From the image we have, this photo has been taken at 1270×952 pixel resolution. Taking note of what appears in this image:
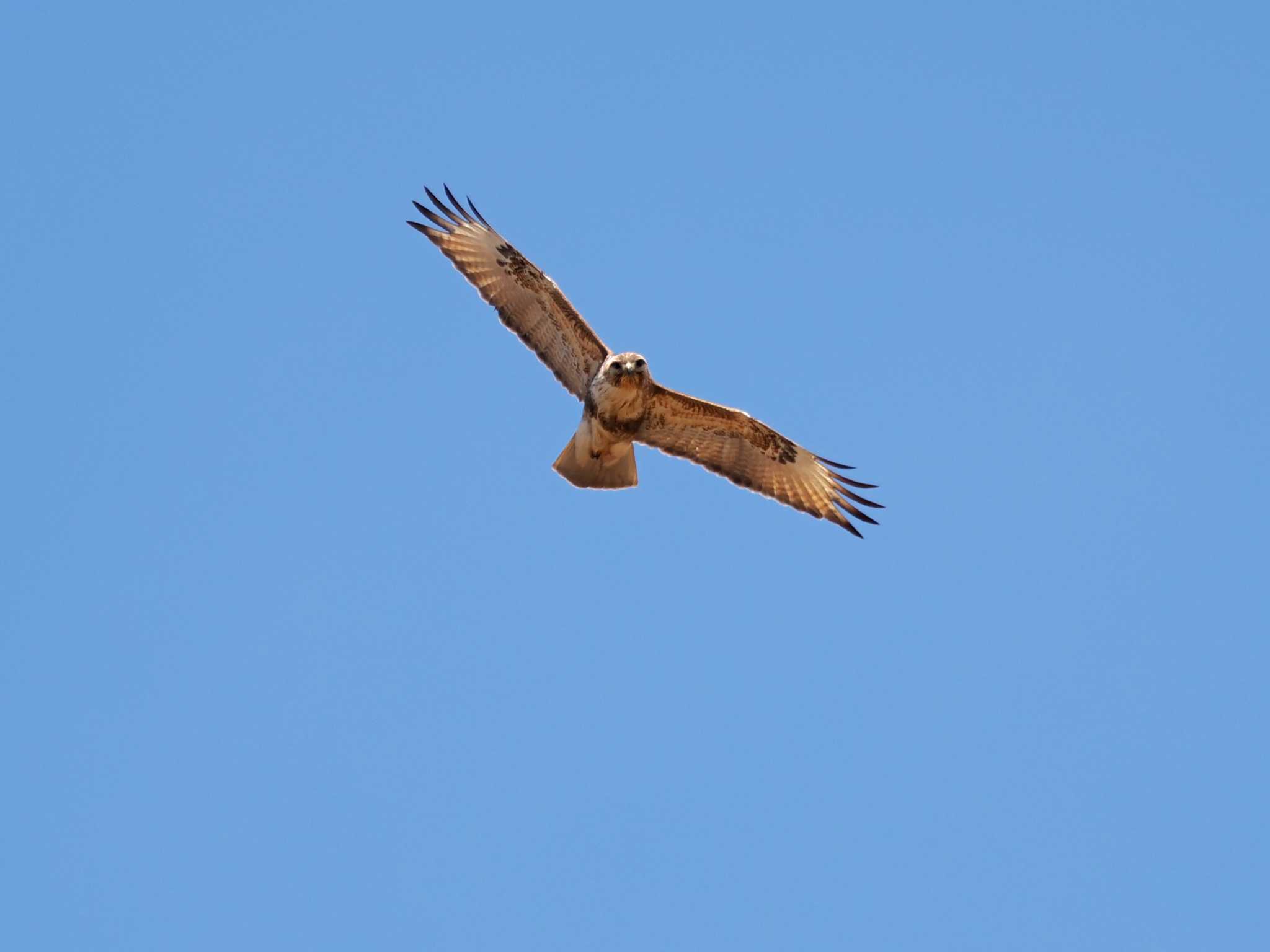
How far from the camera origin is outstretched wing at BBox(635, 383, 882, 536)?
14352 millimetres

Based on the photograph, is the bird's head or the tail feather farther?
the tail feather

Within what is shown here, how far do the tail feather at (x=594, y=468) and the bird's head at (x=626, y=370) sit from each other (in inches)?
31.6

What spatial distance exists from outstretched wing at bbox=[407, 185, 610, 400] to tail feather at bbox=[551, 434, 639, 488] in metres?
0.52

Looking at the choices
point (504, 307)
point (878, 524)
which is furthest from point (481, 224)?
point (878, 524)

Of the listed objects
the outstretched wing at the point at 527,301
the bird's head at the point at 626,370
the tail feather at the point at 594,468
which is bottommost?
the tail feather at the point at 594,468

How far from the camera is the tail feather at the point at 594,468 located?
556 inches

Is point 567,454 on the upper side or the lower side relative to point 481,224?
lower

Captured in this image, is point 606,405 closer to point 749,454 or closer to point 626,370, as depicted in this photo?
point 626,370

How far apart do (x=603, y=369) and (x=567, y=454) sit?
89 cm

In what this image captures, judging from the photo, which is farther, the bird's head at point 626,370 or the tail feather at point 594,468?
the tail feather at point 594,468

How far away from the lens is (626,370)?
44.2 feet

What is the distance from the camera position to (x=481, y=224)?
47.4 feet

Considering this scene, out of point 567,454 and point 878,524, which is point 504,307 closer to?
point 567,454

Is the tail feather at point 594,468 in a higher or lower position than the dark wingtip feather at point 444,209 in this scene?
lower
